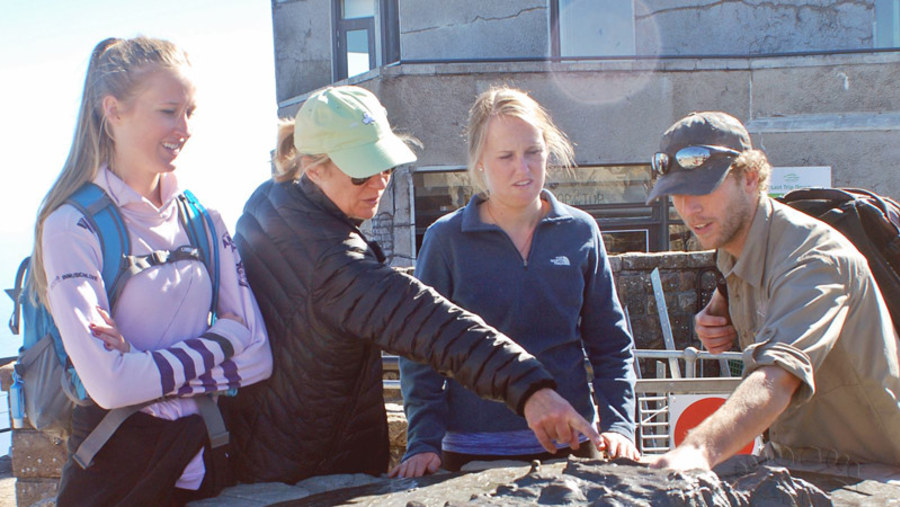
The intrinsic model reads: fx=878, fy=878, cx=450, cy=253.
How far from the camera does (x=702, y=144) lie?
248 centimetres

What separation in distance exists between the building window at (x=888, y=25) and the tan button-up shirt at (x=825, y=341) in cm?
1043

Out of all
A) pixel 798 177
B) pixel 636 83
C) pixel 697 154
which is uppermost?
pixel 636 83

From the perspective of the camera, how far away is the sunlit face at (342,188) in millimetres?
2238

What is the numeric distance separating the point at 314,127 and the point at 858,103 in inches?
416

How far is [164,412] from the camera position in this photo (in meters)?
1.98

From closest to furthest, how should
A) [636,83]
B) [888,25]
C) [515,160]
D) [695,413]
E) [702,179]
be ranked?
[702,179], [515,160], [695,413], [636,83], [888,25]

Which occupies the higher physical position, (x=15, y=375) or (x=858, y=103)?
(x=858, y=103)

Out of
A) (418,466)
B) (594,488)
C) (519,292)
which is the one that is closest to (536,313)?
(519,292)

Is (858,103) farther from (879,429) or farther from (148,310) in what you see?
(148,310)

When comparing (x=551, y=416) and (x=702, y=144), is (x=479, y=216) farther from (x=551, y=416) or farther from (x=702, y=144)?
(x=551, y=416)

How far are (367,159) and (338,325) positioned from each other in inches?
17.2

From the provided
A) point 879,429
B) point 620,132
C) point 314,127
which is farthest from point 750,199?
point 620,132

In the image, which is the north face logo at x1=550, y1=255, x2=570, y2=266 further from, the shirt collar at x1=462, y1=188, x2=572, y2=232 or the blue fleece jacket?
the shirt collar at x1=462, y1=188, x2=572, y2=232

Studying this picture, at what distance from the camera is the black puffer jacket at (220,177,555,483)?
2.01 meters
